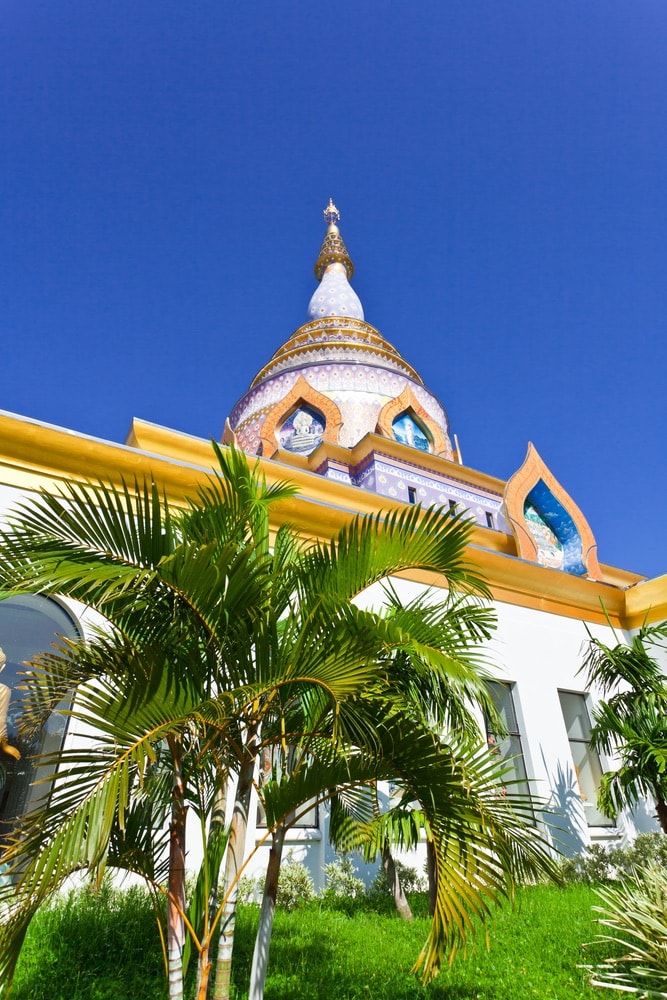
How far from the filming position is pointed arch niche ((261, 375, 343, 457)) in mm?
16734

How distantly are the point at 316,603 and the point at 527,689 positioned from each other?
282 inches

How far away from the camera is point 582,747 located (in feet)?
33.8

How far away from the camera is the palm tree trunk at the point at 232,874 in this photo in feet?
10.2

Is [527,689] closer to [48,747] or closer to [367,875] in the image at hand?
[367,875]

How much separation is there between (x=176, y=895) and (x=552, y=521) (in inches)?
472

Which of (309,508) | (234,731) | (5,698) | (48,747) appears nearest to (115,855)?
(234,731)

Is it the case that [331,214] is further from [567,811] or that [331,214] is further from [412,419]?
[567,811]

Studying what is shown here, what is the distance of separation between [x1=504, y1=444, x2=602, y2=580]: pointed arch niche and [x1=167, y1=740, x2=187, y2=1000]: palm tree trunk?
10727 mm

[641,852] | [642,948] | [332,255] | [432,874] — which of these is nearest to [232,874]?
[432,874]

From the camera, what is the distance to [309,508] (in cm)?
856

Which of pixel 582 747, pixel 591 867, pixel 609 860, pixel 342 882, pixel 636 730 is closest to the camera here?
pixel 342 882

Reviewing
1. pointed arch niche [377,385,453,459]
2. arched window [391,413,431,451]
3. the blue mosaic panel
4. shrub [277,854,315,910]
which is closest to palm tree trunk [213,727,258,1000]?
shrub [277,854,315,910]

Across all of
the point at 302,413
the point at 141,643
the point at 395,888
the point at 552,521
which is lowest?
the point at 395,888

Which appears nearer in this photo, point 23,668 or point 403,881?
point 403,881
